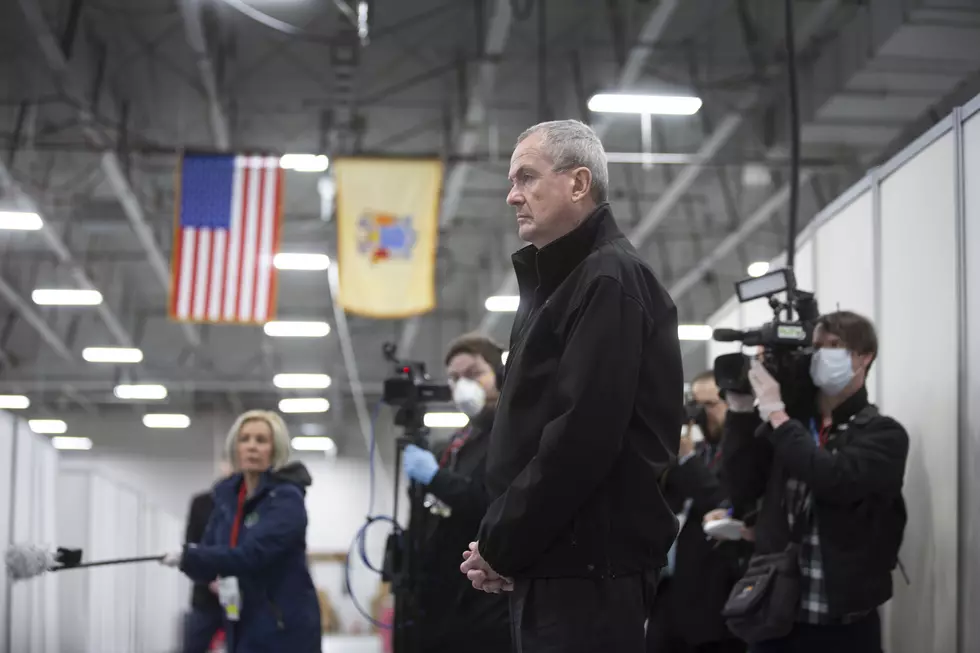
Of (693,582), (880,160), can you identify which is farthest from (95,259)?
(693,582)

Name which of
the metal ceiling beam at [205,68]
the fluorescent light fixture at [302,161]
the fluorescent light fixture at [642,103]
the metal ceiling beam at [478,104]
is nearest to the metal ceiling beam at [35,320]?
the metal ceiling beam at [205,68]

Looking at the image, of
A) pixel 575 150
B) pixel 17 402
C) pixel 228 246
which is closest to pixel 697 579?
pixel 575 150

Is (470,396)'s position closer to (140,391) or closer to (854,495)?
(854,495)

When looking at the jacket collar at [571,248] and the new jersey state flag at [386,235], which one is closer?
the jacket collar at [571,248]

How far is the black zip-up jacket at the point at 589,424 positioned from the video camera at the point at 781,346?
1.46 metres

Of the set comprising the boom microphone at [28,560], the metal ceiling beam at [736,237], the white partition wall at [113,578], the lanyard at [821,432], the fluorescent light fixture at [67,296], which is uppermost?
the metal ceiling beam at [736,237]

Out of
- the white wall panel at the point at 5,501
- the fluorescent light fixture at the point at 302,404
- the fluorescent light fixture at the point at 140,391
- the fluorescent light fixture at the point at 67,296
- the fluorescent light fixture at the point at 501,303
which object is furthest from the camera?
the fluorescent light fixture at the point at 302,404

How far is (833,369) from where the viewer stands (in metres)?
3.73

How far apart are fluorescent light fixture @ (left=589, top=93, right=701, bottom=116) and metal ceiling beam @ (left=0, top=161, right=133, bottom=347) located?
5.97 meters

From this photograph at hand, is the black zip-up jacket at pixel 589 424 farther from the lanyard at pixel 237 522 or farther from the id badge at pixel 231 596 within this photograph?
the lanyard at pixel 237 522

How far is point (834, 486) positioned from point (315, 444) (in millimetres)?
24456

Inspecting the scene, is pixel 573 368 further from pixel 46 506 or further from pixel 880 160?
pixel 880 160

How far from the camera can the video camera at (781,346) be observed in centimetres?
382

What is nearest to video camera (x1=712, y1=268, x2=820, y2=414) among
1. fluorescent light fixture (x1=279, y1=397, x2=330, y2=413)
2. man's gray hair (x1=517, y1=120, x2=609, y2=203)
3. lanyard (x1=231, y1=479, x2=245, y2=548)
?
man's gray hair (x1=517, y1=120, x2=609, y2=203)
